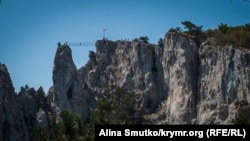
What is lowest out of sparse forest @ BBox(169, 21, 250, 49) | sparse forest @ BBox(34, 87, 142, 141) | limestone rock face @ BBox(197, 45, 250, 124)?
sparse forest @ BBox(34, 87, 142, 141)

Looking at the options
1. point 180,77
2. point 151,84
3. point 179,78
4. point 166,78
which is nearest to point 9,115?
point 151,84

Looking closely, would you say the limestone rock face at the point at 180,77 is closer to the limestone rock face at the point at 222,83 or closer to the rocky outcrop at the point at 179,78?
the rocky outcrop at the point at 179,78

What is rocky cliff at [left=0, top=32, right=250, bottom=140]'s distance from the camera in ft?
311

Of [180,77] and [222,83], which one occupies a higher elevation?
[180,77]

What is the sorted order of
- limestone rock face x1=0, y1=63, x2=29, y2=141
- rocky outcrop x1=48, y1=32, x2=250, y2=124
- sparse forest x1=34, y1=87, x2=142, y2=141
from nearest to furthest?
sparse forest x1=34, y1=87, x2=142, y2=141 < rocky outcrop x1=48, y1=32, x2=250, y2=124 < limestone rock face x1=0, y1=63, x2=29, y2=141

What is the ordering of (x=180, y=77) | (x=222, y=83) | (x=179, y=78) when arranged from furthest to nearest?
(x=179, y=78), (x=180, y=77), (x=222, y=83)

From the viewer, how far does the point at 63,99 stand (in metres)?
122

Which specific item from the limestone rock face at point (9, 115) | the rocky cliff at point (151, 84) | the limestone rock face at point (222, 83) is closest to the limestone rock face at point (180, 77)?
the rocky cliff at point (151, 84)

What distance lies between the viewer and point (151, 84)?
114188mm

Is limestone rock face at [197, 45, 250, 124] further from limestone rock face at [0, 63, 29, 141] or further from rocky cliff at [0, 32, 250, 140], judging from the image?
limestone rock face at [0, 63, 29, 141]

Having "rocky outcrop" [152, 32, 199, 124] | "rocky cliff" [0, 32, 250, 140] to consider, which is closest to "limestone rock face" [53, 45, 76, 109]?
"rocky cliff" [0, 32, 250, 140]

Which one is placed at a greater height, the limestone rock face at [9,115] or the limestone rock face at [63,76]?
the limestone rock face at [63,76]

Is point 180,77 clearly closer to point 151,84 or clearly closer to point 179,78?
point 179,78

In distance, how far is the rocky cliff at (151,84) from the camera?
A: 311ft
